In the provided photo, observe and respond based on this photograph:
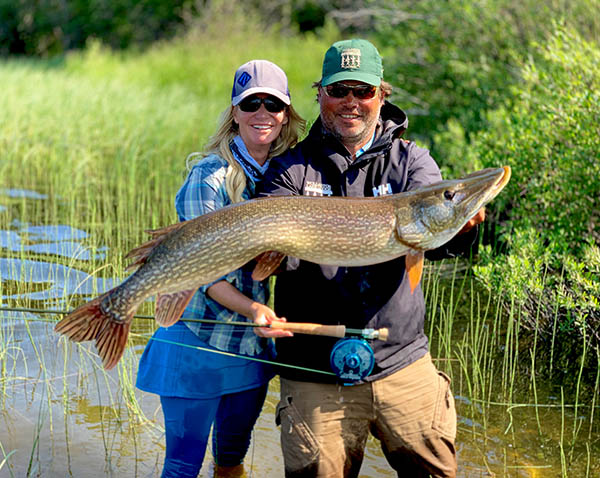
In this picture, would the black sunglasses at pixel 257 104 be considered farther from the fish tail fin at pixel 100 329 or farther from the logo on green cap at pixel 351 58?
the fish tail fin at pixel 100 329

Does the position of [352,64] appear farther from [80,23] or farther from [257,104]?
[80,23]

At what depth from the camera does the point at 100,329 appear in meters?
2.84

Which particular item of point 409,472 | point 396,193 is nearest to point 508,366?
point 409,472

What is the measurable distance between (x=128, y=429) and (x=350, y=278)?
6.65 ft

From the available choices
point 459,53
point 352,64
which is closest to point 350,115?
point 352,64

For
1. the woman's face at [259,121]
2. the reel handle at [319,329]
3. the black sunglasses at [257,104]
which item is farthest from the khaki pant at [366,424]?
the black sunglasses at [257,104]

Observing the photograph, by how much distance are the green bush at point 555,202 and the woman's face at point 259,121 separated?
2.21 meters

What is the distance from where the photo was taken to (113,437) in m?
4.27

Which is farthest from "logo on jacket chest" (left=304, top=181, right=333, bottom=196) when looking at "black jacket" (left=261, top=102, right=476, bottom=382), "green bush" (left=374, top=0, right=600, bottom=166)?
"green bush" (left=374, top=0, right=600, bottom=166)

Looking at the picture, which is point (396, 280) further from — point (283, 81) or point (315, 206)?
point (283, 81)

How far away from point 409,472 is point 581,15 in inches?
272

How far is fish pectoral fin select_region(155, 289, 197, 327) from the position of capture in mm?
2844

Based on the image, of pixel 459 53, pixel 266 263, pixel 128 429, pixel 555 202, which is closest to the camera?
pixel 266 263

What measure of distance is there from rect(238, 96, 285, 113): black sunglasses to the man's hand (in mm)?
974
